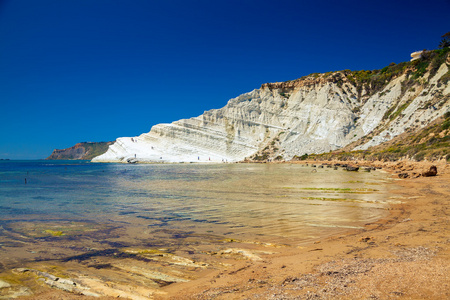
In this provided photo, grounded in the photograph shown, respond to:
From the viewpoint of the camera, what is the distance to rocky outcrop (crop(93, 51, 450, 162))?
155 ft

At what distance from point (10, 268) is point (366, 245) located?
6.81 metres

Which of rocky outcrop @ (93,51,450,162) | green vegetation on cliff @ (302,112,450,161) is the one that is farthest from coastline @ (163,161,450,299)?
rocky outcrop @ (93,51,450,162)

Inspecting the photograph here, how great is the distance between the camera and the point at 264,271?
4543 millimetres

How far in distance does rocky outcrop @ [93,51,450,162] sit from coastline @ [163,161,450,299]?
43072 mm

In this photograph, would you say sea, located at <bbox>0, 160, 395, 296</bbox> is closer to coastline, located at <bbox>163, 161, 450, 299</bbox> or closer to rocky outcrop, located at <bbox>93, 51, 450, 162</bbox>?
coastline, located at <bbox>163, 161, 450, 299</bbox>

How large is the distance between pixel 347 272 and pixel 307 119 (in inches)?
2582

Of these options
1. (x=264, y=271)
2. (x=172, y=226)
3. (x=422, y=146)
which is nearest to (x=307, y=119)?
(x=422, y=146)

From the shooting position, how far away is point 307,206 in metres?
11.0

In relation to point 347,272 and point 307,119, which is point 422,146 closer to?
point 347,272

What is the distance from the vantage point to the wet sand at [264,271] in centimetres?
363

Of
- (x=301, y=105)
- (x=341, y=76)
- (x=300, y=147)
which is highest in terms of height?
(x=341, y=76)

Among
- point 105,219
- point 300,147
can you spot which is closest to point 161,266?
point 105,219

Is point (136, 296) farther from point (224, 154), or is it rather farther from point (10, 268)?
point (224, 154)

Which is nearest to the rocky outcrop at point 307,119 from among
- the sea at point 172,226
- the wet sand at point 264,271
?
the sea at point 172,226
